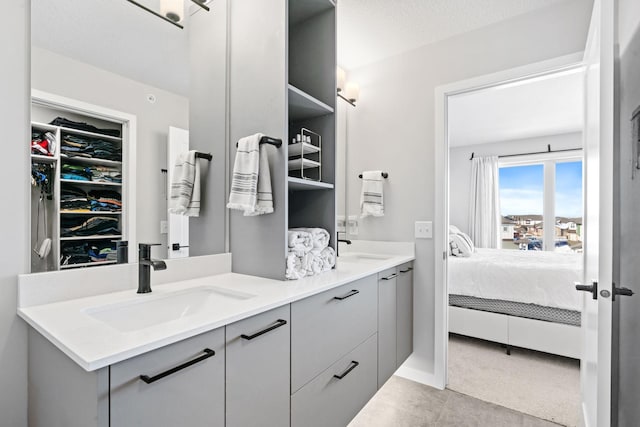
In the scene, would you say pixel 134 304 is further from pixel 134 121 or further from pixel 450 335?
pixel 450 335

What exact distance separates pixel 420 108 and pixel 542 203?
4133 millimetres

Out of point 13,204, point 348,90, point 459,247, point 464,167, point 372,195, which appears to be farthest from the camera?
point 464,167

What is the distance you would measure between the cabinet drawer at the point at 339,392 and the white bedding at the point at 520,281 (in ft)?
5.45

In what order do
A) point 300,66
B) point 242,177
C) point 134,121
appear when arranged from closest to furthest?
point 134,121 < point 242,177 < point 300,66

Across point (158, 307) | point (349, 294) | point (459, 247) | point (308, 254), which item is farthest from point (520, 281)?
point (158, 307)

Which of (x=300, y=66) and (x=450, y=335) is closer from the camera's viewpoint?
(x=300, y=66)

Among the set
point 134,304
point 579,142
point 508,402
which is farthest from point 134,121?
point 579,142

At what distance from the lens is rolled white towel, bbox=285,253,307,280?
1420mm

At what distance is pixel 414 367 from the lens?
2324 millimetres

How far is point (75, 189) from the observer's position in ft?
3.74

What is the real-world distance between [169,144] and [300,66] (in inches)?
38.2

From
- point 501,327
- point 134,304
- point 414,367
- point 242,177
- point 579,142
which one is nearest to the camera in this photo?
point 134,304

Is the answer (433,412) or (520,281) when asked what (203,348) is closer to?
(433,412)

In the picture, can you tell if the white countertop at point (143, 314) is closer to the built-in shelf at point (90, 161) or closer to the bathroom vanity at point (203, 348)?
the bathroom vanity at point (203, 348)
